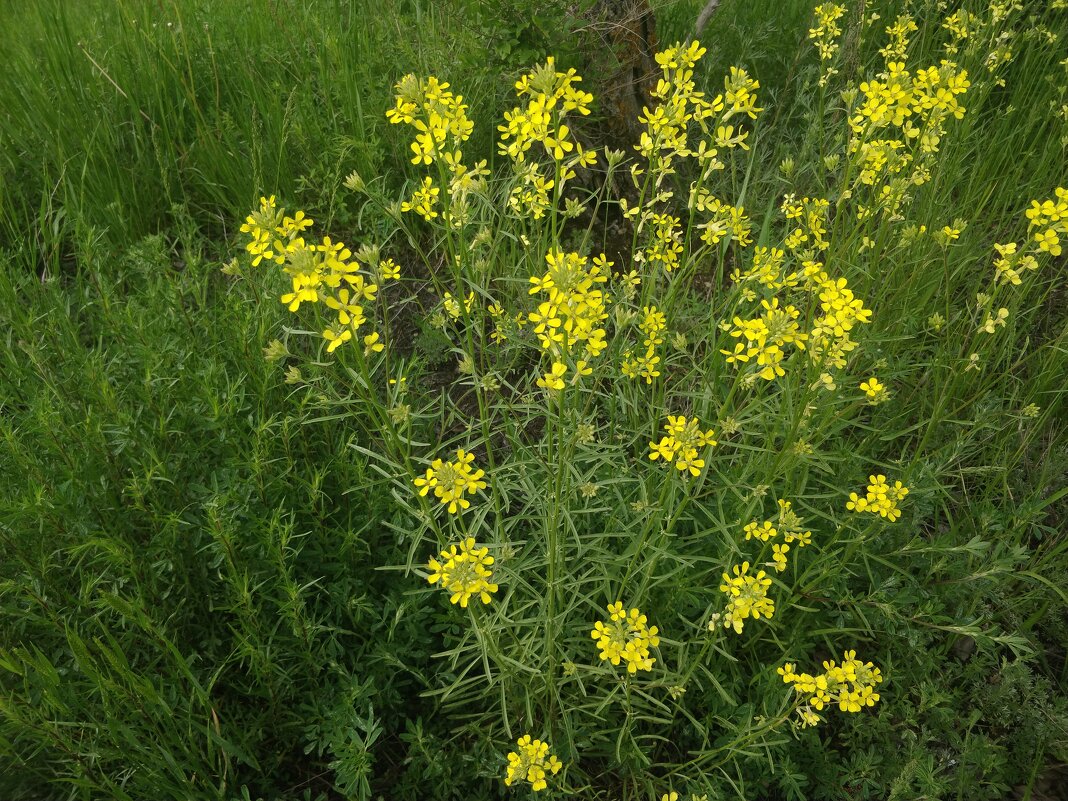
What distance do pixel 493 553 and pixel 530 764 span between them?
536 mm

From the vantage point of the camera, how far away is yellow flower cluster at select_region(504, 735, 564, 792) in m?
1.63

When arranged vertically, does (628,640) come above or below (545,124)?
below

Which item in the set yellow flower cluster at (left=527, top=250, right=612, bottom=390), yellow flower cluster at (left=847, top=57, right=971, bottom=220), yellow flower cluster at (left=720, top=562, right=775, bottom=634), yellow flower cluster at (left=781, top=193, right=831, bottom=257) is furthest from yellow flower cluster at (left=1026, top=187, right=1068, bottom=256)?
yellow flower cluster at (left=527, top=250, right=612, bottom=390)

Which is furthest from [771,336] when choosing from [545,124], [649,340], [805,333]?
[545,124]

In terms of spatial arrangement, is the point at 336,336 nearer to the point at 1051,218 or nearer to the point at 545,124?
the point at 545,124

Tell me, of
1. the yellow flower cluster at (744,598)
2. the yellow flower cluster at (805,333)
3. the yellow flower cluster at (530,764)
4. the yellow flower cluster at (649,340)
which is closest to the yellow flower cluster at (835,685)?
the yellow flower cluster at (744,598)

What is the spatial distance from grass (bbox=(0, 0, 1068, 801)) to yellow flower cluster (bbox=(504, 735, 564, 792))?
79 millimetres

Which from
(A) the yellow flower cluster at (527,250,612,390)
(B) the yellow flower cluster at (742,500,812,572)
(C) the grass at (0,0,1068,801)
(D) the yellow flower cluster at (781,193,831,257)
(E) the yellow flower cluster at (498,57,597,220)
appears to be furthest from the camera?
(D) the yellow flower cluster at (781,193,831,257)

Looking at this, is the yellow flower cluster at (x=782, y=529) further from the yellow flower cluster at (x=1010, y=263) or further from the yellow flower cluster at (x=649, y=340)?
the yellow flower cluster at (x=1010, y=263)

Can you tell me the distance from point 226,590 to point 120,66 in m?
2.78

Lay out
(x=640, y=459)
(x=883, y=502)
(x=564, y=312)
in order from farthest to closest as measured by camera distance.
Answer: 1. (x=640, y=459)
2. (x=883, y=502)
3. (x=564, y=312)

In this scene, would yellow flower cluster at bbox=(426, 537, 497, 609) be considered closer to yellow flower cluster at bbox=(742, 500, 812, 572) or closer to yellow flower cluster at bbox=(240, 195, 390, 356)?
yellow flower cluster at bbox=(240, 195, 390, 356)

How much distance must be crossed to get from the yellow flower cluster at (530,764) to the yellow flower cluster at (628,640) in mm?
302

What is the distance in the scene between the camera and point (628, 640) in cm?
157
